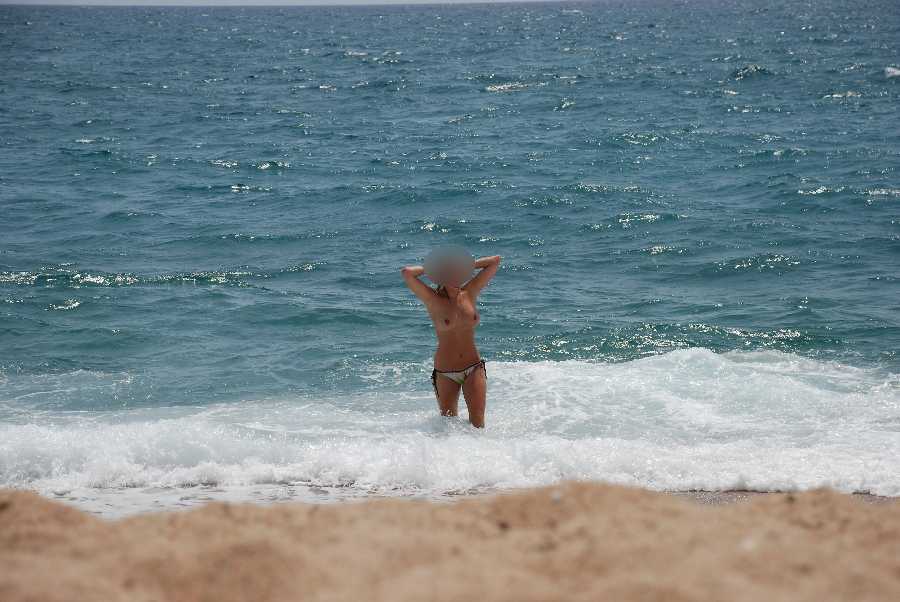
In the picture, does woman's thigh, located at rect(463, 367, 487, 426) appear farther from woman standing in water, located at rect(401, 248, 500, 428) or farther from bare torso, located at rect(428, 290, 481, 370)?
bare torso, located at rect(428, 290, 481, 370)

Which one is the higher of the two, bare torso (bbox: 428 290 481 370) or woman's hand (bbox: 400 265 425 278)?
woman's hand (bbox: 400 265 425 278)

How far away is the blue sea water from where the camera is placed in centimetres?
671

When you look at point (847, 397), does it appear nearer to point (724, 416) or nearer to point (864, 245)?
point (724, 416)

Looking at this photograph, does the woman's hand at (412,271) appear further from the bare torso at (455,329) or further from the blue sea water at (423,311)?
the blue sea water at (423,311)

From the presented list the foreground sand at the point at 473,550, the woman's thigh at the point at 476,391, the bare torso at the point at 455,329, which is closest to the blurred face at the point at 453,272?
the bare torso at the point at 455,329

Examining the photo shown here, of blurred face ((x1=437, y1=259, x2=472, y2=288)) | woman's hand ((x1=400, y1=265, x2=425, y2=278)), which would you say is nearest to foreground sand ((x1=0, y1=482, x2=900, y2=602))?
blurred face ((x1=437, y1=259, x2=472, y2=288))

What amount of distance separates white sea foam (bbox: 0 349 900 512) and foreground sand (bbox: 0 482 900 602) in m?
2.58

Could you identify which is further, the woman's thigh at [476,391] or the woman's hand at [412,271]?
the woman's thigh at [476,391]

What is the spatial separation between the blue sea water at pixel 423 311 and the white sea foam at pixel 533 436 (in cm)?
3

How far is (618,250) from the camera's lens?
1373 centimetres

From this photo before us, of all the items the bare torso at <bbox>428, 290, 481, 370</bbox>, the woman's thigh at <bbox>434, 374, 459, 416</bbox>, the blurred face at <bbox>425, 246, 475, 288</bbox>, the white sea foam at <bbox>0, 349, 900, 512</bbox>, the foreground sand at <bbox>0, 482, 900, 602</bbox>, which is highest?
the blurred face at <bbox>425, 246, 475, 288</bbox>

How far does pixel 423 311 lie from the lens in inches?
449

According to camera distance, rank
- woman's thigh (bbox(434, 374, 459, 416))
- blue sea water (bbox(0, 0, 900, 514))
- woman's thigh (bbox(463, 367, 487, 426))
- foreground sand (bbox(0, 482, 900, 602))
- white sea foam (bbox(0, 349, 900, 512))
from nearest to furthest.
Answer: foreground sand (bbox(0, 482, 900, 602))
white sea foam (bbox(0, 349, 900, 512))
blue sea water (bbox(0, 0, 900, 514))
woman's thigh (bbox(463, 367, 487, 426))
woman's thigh (bbox(434, 374, 459, 416))

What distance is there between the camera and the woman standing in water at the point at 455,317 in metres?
7.02
